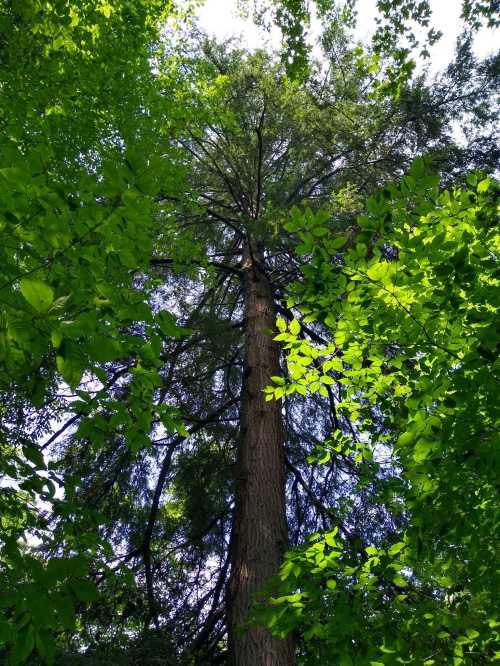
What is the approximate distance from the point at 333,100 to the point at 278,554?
762cm

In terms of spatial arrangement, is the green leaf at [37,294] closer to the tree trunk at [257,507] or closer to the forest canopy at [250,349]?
the forest canopy at [250,349]

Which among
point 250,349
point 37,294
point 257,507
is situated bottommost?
point 37,294

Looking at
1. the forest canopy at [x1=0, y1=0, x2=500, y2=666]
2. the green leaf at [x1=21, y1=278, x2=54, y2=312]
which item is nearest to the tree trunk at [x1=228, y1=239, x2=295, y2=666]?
the forest canopy at [x1=0, y1=0, x2=500, y2=666]

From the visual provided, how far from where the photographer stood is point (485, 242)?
7.54 feet

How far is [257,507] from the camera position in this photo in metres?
4.12

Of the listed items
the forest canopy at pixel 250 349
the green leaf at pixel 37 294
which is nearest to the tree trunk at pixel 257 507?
the forest canopy at pixel 250 349

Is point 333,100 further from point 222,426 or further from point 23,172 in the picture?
point 23,172

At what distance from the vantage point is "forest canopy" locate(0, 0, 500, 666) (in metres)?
1.74

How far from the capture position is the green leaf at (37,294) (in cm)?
115

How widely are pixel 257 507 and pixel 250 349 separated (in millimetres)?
2053

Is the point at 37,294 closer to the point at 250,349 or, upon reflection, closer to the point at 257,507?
the point at 257,507

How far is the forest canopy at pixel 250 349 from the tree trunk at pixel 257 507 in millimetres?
23

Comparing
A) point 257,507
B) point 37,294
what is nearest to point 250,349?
point 257,507

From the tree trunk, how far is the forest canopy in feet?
0.08
